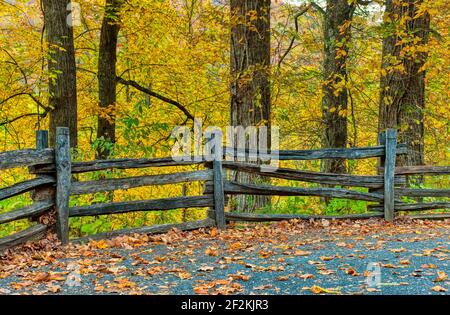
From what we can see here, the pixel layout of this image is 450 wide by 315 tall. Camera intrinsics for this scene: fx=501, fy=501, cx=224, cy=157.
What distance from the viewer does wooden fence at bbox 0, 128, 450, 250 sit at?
6.59 m

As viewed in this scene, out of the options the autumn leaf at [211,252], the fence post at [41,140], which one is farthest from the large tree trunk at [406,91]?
the fence post at [41,140]

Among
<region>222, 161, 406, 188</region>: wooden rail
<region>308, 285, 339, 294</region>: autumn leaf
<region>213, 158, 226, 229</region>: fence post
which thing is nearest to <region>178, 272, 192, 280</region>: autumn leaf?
<region>308, 285, 339, 294</region>: autumn leaf

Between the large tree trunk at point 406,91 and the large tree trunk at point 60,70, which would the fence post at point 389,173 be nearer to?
the large tree trunk at point 406,91

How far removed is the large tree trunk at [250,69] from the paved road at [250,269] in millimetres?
2895

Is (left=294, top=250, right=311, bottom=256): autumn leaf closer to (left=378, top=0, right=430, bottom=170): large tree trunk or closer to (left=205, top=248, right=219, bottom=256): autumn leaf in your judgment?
(left=205, top=248, right=219, bottom=256): autumn leaf

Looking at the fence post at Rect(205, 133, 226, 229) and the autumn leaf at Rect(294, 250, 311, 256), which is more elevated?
the fence post at Rect(205, 133, 226, 229)

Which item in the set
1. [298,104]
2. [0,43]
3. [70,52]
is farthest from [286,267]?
[298,104]

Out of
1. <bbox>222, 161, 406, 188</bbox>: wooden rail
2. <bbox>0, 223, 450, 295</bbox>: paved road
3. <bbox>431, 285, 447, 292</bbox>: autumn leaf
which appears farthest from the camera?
<bbox>222, 161, 406, 188</bbox>: wooden rail

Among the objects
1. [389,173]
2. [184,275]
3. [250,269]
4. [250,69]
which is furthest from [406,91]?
[184,275]

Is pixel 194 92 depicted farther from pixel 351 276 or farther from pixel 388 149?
pixel 351 276

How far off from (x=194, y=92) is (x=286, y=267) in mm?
10561

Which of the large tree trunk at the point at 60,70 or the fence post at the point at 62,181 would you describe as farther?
the large tree trunk at the point at 60,70

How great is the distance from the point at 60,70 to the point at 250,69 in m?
4.31

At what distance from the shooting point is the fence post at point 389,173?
28.3 feet
